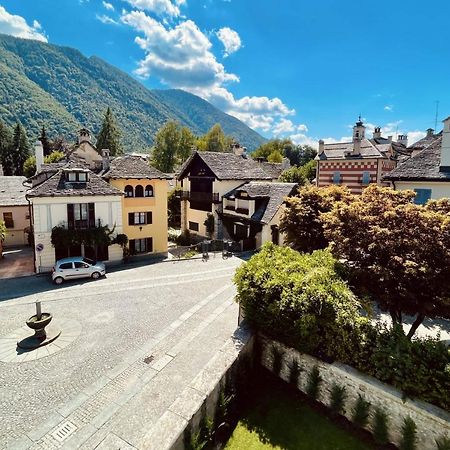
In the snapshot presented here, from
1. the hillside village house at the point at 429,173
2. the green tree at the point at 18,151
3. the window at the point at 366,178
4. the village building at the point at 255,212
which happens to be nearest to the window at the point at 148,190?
the village building at the point at 255,212

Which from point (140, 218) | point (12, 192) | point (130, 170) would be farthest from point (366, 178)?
point (12, 192)

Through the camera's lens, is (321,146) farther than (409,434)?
Yes

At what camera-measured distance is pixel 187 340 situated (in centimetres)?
1363

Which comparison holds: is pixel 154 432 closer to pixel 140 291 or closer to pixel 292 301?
pixel 292 301

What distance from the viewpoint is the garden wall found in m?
7.54

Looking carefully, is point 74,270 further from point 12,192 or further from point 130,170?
point 12,192

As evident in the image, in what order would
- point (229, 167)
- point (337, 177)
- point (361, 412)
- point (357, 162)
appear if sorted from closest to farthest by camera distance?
point (361, 412), point (357, 162), point (337, 177), point (229, 167)

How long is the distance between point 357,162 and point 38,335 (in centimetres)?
3434

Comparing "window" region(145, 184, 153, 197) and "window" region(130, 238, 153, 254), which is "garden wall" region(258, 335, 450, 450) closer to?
"window" region(130, 238, 153, 254)

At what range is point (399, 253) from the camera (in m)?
10.0

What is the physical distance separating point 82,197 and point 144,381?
1833cm

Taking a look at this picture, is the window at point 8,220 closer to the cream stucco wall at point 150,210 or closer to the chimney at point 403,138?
the cream stucco wall at point 150,210

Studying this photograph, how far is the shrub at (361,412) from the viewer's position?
8562 mm

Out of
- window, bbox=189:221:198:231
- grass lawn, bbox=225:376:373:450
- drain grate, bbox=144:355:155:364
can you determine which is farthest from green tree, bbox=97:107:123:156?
grass lawn, bbox=225:376:373:450
